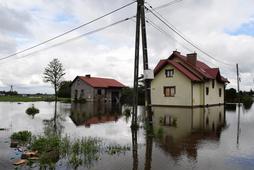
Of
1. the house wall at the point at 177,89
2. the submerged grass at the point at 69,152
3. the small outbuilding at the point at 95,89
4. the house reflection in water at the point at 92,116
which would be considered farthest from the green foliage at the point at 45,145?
the small outbuilding at the point at 95,89

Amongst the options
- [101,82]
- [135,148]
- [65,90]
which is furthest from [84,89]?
[135,148]

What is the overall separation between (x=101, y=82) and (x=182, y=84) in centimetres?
2628

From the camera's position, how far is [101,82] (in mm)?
60750

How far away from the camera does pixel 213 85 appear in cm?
4194

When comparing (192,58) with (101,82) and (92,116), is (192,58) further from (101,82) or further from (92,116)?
(101,82)

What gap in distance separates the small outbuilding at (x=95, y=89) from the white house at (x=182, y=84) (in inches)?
754

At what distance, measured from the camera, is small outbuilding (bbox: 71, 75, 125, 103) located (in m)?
57.7

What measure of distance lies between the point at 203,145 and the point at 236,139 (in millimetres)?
2354

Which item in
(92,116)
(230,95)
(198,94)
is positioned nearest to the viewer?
(92,116)

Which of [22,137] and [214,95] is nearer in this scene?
[22,137]

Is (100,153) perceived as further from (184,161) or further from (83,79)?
(83,79)

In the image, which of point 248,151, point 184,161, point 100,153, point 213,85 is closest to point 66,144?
point 100,153

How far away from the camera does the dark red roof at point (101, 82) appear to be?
5831 centimetres

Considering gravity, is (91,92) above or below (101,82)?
below
